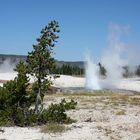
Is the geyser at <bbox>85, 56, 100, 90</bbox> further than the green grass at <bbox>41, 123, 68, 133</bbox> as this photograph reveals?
Yes

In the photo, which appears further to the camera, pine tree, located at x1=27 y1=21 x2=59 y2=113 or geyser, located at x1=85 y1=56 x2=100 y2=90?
geyser, located at x1=85 y1=56 x2=100 y2=90

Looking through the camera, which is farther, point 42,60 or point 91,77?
point 91,77

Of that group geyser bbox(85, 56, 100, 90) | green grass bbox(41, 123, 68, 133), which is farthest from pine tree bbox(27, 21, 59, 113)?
geyser bbox(85, 56, 100, 90)

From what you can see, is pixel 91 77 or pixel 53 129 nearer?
pixel 53 129

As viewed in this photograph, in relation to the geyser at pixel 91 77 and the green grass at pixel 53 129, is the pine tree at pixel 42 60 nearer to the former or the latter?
the green grass at pixel 53 129

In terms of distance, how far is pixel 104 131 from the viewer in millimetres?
30984

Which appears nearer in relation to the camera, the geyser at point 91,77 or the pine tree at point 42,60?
the pine tree at point 42,60

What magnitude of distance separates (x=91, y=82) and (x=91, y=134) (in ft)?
356

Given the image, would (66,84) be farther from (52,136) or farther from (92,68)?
(52,136)

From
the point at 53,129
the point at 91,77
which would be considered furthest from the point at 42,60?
the point at 91,77

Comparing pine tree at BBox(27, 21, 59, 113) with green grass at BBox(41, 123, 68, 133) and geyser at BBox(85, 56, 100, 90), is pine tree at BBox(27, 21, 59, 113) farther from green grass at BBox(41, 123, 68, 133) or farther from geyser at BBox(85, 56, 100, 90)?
geyser at BBox(85, 56, 100, 90)

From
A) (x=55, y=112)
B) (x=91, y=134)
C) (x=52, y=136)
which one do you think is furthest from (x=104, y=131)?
(x=55, y=112)

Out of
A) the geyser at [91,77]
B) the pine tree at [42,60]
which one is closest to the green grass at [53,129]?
the pine tree at [42,60]

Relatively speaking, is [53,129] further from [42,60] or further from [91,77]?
[91,77]
